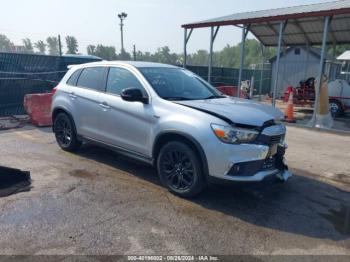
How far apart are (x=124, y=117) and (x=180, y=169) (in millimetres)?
1253

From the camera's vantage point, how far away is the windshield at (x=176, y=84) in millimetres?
4945

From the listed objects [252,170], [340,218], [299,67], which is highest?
[299,67]

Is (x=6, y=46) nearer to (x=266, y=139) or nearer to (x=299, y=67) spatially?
(x=299, y=67)

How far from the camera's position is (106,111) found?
5.36 metres

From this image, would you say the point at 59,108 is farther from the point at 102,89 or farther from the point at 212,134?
the point at 212,134

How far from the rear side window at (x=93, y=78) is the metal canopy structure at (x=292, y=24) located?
25.1ft

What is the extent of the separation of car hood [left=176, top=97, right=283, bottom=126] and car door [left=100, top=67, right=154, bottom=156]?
0.63 meters

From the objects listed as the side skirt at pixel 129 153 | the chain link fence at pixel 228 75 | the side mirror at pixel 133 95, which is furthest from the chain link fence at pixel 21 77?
the chain link fence at pixel 228 75

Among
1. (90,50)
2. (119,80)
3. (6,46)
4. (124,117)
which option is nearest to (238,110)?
(124,117)

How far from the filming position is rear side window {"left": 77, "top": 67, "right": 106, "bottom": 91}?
5668 millimetres

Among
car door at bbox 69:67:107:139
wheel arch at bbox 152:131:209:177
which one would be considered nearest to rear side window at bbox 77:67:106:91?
car door at bbox 69:67:107:139

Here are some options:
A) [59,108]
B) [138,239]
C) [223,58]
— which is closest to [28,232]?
[138,239]

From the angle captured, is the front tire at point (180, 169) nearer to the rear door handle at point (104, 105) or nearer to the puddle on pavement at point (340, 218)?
the rear door handle at point (104, 105)

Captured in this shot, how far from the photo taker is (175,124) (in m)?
4.38
